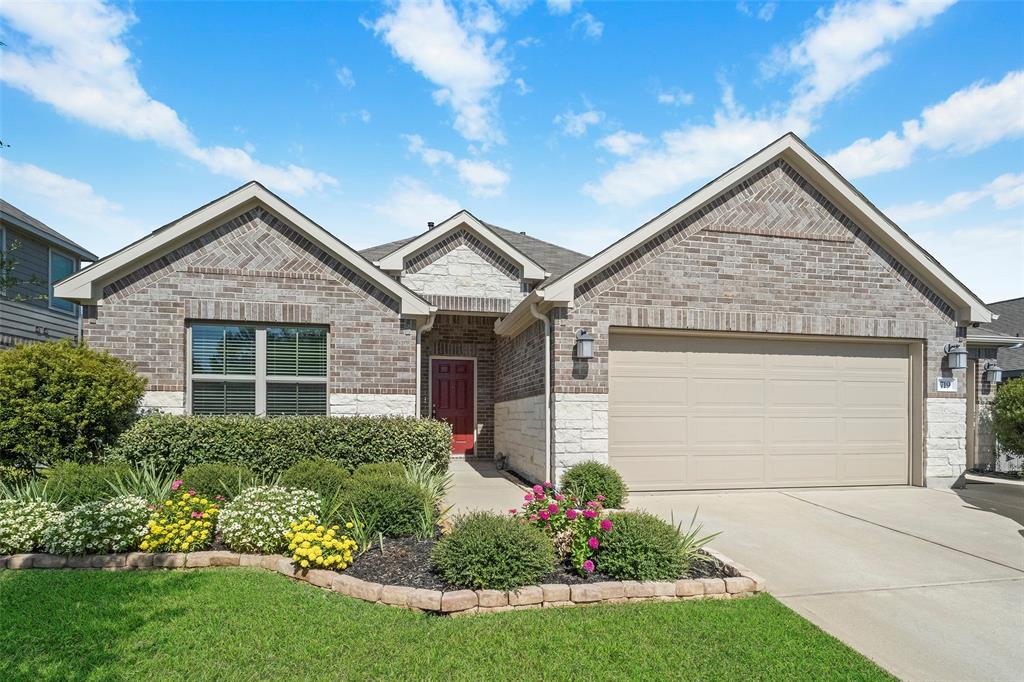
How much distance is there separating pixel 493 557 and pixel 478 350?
989 cm

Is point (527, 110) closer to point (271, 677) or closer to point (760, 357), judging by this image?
point (760, 357)

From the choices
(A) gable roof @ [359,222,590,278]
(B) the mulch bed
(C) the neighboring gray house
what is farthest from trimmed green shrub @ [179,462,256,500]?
(C) the neighboring gray house

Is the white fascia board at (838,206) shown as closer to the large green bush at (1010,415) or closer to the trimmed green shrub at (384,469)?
the large green bush at (1010,415)

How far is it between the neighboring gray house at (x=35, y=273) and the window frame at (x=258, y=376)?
Result: 7.59 m

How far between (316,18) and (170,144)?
12.4 feet

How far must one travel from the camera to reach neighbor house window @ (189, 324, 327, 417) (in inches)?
358

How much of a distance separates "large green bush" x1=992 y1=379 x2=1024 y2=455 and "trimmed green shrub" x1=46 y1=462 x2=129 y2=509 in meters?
14.4

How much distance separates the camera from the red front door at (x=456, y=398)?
14180mm

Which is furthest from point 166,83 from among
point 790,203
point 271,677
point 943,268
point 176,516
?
point 943,268

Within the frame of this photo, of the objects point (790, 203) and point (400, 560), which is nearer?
point (400, 560)

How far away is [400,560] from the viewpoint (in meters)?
5.07

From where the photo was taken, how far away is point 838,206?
991 centimetres

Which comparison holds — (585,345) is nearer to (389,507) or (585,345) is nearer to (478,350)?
(389,507)

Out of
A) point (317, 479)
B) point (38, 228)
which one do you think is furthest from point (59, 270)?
point (317, 479)
